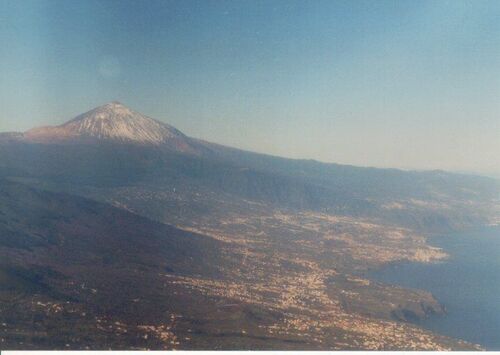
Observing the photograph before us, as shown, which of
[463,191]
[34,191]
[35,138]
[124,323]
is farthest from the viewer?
[463,191]

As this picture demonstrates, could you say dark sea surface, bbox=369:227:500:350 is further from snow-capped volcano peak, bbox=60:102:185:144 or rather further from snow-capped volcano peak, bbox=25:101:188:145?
snow-capped volcano peak, bbox=60:102:185:144

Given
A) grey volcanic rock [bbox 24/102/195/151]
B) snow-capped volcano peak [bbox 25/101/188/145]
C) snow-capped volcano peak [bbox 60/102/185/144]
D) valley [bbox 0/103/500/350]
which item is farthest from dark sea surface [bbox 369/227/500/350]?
snow-capped volcano peak [bbox 60/102/185/144]

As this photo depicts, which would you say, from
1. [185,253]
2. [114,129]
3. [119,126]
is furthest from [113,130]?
[185,253]

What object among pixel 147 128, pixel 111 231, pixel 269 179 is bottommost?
pixel 111 231

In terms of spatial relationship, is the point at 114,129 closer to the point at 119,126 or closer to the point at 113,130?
the point at 113,130

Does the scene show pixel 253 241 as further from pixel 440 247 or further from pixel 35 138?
pixel 35 138

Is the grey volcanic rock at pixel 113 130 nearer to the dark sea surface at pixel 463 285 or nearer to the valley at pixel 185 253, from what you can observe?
the valley at pixel 185 253

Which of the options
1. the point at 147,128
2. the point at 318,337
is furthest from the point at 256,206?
the point at 318,337
